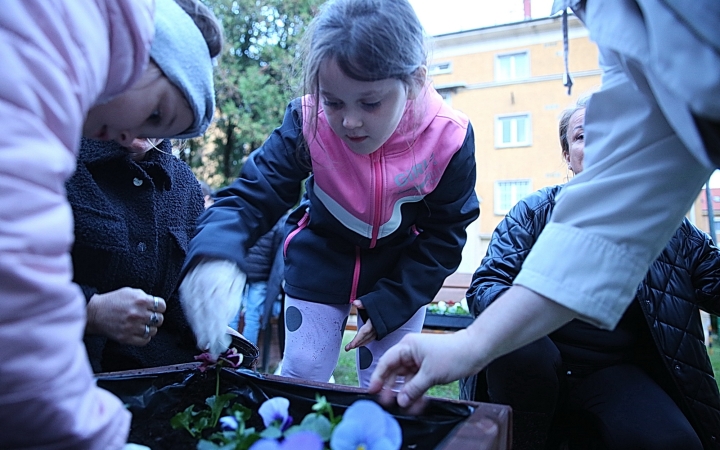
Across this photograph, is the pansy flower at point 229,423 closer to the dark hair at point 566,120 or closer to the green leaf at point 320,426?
the green leaf at point 320,426

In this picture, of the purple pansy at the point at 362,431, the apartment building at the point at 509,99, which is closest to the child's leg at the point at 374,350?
the purple pansy at the point at 362,431

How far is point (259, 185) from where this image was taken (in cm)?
128

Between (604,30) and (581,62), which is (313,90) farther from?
(581,62)

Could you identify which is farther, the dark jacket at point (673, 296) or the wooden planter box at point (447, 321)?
the wooden planter box at point (447, 321)

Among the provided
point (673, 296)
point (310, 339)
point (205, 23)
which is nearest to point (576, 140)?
point (673, 296)

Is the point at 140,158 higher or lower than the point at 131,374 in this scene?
higher

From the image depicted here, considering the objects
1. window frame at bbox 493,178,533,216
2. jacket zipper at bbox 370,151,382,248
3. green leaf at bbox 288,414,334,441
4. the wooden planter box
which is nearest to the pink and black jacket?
jacket zipper at bbox 370,151,382,248

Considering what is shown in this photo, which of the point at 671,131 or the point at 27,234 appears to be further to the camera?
the point at 671,131

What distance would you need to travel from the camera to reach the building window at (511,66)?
11492 mm

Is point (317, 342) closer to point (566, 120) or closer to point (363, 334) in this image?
point (363, 334)

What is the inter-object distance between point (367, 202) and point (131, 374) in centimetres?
60

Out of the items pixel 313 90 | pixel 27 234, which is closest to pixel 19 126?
pixel 27 234

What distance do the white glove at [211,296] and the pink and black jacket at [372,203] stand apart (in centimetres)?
21

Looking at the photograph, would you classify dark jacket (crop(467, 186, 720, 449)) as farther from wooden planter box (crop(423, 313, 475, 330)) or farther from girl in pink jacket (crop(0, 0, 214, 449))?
wooden planter box (crop(423, 313, 475, 330))
